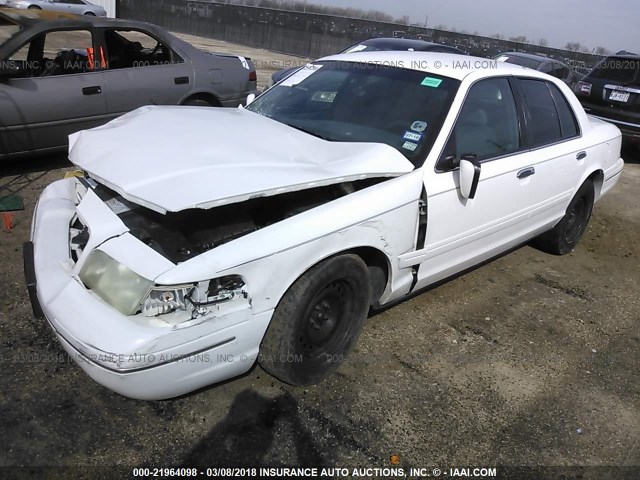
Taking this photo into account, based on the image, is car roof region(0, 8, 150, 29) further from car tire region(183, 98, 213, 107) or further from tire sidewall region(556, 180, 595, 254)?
tire sidewall region(556, 180, 595, 254)

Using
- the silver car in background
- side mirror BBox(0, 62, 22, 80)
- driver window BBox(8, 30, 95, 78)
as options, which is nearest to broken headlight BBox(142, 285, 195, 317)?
side mirror BBox(0, 62, 22, 80)

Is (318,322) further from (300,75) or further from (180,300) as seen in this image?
(300,75)

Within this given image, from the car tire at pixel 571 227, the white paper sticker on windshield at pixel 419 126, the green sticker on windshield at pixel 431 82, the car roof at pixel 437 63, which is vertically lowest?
the car tire at pixel 571 227

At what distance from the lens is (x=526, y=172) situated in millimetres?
3596

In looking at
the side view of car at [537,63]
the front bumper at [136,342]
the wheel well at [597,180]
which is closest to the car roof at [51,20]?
the front bumper at [136,342]

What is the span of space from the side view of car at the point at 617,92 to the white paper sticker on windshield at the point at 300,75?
6430 millimetres

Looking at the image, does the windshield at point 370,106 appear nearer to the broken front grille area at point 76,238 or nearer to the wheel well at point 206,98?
the broken front grille area at point 76,238

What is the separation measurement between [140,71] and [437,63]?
359 cm

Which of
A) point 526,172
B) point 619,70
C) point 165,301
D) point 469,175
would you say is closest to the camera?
point 165,301

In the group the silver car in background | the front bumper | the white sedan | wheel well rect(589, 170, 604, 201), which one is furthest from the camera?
the silver car in background

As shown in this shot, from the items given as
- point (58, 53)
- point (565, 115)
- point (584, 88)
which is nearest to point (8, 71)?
point (58, 53)

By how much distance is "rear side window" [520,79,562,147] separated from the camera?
376 cm

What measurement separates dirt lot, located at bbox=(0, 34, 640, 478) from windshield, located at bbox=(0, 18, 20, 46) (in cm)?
229

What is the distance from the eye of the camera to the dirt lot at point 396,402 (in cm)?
237
